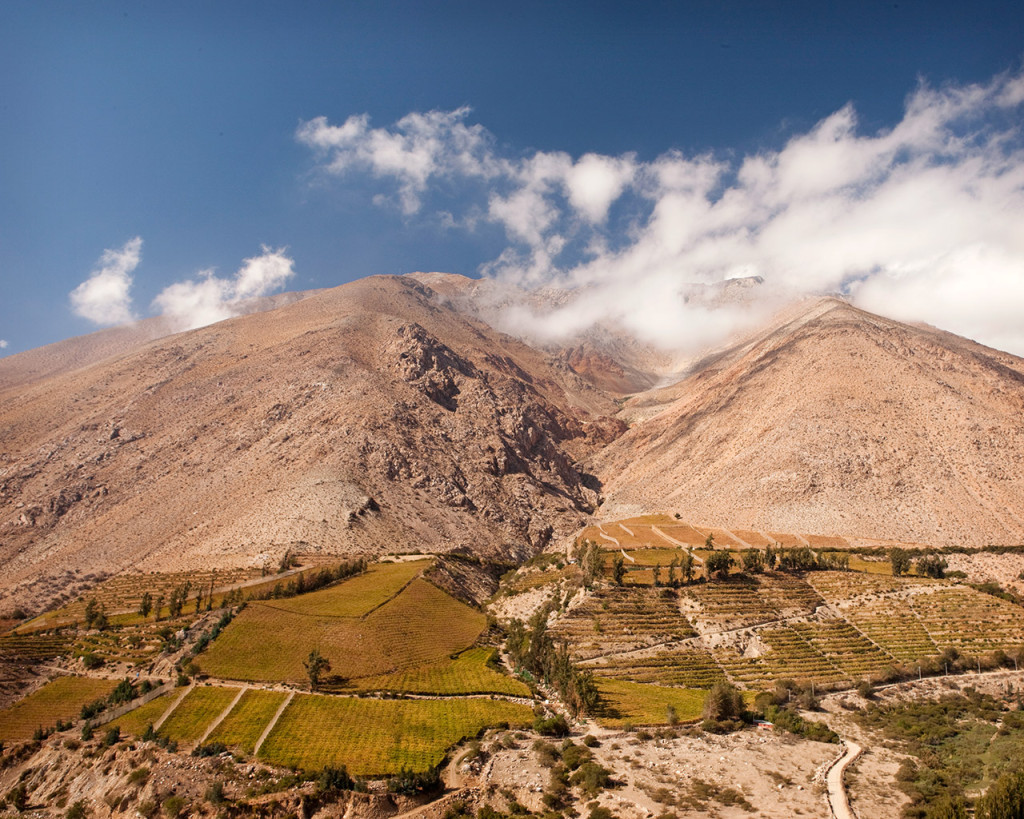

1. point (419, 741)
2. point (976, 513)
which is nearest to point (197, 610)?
point (419, 741)

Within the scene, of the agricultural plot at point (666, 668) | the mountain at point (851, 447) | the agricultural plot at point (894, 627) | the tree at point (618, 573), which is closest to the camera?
the agricultural plot at point (666, 668)

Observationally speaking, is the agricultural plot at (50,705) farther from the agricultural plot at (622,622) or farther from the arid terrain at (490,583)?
the agricultural plot at (622,622)

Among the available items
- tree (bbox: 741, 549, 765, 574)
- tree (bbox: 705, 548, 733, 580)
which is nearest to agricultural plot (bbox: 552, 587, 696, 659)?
tree (bbox: 705, 548, 733, 580)

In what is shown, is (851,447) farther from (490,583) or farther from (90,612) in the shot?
(90,612)

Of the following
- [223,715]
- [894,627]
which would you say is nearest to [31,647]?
[223,715]

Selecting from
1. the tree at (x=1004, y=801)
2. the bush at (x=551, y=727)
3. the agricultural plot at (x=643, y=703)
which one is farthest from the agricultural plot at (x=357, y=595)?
the tree at (x=1004, y=801)

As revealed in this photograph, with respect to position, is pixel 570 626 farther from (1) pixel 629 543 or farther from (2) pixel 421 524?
(2) pixel 421 524
